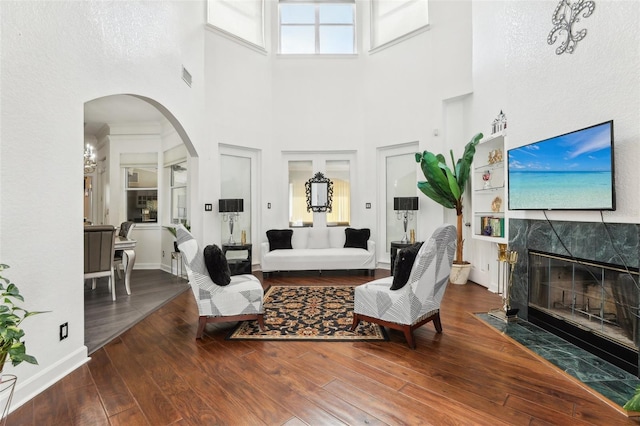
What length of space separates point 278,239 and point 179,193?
2.13m

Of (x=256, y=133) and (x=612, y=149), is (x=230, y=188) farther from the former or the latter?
(x=612, y=149)

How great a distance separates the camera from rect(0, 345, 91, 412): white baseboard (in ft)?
5.95

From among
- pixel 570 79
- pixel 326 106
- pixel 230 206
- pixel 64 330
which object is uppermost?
pixel 326 106

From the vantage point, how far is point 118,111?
5.49m

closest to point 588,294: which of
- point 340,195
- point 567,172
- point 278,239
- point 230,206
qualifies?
point 567,172

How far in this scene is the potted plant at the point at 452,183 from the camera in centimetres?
468

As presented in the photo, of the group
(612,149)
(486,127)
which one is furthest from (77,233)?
(486,127)

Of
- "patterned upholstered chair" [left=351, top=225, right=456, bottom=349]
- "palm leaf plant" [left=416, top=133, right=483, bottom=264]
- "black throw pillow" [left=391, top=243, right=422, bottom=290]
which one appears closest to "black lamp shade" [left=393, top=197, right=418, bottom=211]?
"palm leaf plant" [left=416, top=133, right=483, bottom=264]

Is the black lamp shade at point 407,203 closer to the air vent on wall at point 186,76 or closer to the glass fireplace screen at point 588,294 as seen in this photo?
the glass fireplace screen at point 588,294

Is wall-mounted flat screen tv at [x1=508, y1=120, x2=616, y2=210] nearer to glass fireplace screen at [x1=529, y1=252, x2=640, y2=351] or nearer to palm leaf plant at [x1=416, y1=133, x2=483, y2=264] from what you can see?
glass fireplace screen at [x1=529, y1=252, x2=640, y2=351]

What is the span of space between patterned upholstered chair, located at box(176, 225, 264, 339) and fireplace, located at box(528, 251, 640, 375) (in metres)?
2.79

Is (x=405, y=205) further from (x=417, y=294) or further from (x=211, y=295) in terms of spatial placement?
(x=211, y=295)

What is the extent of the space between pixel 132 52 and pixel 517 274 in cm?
463

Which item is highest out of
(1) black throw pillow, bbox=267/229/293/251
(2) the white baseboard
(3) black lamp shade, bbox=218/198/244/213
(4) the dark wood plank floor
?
(3) black lamp shade, bbox=218/198/244/213
